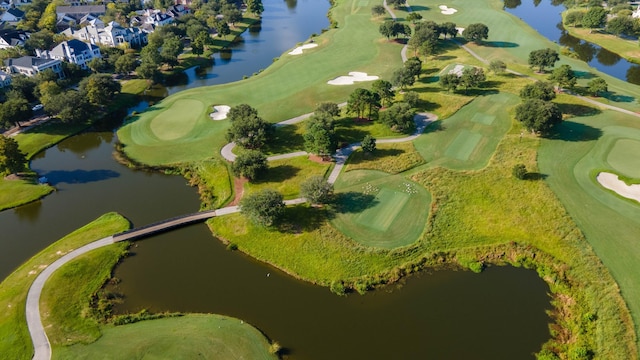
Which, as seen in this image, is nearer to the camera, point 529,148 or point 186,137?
point 529,148

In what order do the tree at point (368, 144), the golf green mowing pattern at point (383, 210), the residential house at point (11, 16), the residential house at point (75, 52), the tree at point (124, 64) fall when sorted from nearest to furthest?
1. the golf green mowing pattern at point (383, 210)
2. the tree at point (368, 144)
3. the tree at point (124, 64)
4. the residential house at point (75, 52)
5. the residential house at point (11, 16)

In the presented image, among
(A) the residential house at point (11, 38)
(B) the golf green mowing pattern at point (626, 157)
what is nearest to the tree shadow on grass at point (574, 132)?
(B) the golf green mowing pattern at point (626, 157)

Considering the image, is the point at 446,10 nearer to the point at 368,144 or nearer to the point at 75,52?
the point at 368,144

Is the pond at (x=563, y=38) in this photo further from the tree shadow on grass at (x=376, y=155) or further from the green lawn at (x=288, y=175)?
the green lawn at (x=288, y=175)

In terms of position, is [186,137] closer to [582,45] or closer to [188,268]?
[188,268]

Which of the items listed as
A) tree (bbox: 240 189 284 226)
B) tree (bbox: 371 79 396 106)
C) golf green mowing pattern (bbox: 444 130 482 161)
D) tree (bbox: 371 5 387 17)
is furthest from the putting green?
tree (bbox: 371 5 387 17)

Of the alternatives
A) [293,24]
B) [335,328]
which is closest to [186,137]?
[335,328]

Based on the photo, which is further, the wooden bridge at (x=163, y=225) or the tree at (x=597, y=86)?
the tree at (x=597, y=86)
